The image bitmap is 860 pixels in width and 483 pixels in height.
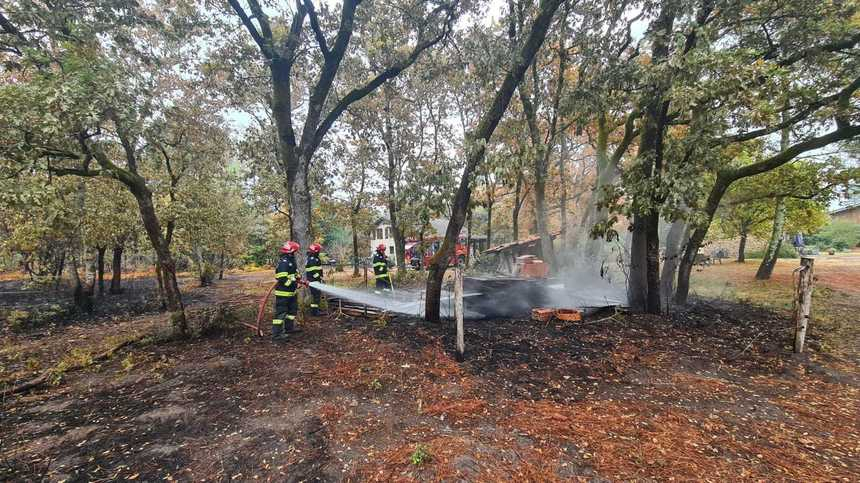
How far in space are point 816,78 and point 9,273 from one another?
128 feet

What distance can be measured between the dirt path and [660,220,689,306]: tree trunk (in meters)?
2.89

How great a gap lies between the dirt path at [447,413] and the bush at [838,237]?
3622 centimetres

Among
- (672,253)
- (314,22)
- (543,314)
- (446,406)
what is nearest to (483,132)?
(543,314)

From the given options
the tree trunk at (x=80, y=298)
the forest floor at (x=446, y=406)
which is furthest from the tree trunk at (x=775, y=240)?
the tree trunk at (x=80, y=298)

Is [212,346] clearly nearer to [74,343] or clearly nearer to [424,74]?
[74,343]

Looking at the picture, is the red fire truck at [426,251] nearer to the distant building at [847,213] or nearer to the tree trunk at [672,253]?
the tree trunk at [672,253]

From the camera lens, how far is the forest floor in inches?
→ 118

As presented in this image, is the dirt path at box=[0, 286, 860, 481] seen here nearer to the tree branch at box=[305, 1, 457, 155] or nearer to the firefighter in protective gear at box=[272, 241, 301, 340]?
the firefighter in protective gear at box=[272, 241, 301, 340]

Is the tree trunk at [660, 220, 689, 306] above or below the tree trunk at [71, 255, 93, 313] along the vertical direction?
above

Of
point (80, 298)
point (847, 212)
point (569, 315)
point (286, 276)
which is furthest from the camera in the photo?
point (847, 212)

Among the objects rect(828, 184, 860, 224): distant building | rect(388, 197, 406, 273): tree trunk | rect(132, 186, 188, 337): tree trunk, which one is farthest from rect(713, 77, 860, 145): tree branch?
rect(828, 184, 860, 224): distant building

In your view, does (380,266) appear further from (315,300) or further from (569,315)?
(569,315)

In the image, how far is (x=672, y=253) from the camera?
9500mm

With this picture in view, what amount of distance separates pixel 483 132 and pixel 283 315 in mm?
5411
